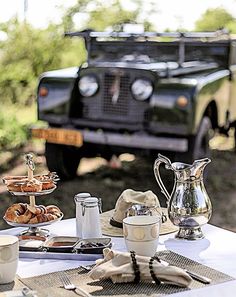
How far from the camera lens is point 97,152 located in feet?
17.4

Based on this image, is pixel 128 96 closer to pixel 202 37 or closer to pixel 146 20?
pixel 202 37

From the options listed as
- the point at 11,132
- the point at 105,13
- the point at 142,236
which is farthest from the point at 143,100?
the point at 142,236

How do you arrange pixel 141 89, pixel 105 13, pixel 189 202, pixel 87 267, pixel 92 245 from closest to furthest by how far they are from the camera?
pixel 87 267, pixel 92 245, pixel 189 202, pixel 141 89, pixel 105 13

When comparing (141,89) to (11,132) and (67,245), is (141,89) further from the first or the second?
(67,245)

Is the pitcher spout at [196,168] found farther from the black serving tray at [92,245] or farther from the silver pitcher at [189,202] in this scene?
the black serving tray at [92,245]

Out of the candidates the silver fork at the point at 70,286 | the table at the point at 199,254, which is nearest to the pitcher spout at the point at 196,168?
the table at the point at 199,254

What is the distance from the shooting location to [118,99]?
16.3 feet

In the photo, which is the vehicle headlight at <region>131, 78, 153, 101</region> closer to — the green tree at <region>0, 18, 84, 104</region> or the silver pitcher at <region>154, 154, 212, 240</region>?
the green tree at <region>0, 18, 84, 104</region>

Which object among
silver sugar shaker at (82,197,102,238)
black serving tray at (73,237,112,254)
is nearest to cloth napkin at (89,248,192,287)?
black serving tray at (73,237,112,254)

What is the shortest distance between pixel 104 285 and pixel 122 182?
3779 millimetres

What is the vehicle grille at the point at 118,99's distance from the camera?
493 cm

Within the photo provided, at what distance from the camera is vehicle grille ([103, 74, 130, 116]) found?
16.2 feet

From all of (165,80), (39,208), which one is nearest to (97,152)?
(165,80)

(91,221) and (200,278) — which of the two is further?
(91,221)
